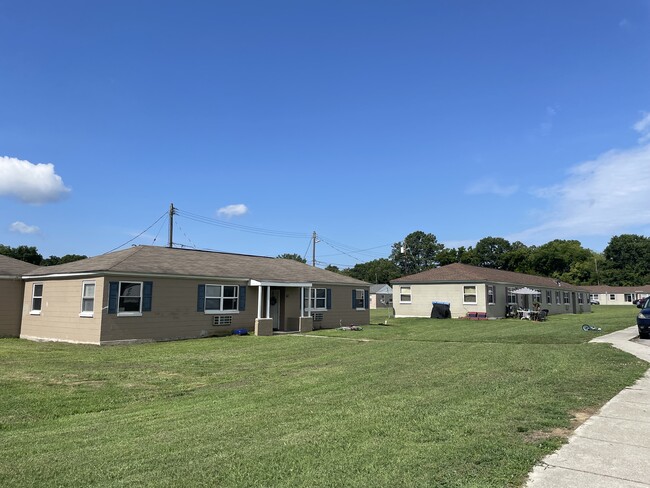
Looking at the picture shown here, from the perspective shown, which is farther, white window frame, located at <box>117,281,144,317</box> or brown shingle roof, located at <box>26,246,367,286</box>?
brown shingle roof, located at <box>26,246,367,286</box>

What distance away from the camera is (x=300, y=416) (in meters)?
6.50

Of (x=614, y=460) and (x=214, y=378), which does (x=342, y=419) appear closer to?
(x=614, y=460)

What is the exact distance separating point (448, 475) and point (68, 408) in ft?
22.3

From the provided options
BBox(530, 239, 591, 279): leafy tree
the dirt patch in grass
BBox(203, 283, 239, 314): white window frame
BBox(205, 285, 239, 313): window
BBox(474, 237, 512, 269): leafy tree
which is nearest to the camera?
the dirt patch in grass

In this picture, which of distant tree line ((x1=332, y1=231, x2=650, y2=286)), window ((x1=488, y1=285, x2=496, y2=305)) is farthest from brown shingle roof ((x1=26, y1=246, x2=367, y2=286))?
distant tree line ((x1=332, y1=231, x2=650, y2=286))

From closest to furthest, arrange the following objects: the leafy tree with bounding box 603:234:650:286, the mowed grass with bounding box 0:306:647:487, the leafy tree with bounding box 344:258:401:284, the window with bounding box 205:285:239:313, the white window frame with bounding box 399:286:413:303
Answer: the mowed grass with bounding box 0:306:647:487, the window with bounding box 205:285:239:313, the white window frame with bounding box 399:286:413:303, the leafy tree with bounding box 603:234:650:286, the leafy tree with bounding box 344:258:401:284

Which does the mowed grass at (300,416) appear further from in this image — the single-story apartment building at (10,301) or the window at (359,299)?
the window at (359,299)

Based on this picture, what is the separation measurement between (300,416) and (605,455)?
3.65 metres

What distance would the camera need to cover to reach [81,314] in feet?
60.0

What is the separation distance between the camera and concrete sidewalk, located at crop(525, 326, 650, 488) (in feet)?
13.2

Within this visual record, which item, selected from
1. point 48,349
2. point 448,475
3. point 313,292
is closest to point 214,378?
point 448,475

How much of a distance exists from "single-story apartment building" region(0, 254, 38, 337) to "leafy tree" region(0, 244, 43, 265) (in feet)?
108

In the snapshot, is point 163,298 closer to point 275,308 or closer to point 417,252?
point 275,308

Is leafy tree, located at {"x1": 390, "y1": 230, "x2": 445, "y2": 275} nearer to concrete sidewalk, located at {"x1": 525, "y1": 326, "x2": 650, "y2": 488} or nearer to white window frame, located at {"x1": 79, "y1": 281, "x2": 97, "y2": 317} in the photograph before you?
white window frame, located at {"x1": 79, "y1": 281, "x2": 97, "y2": 317}
